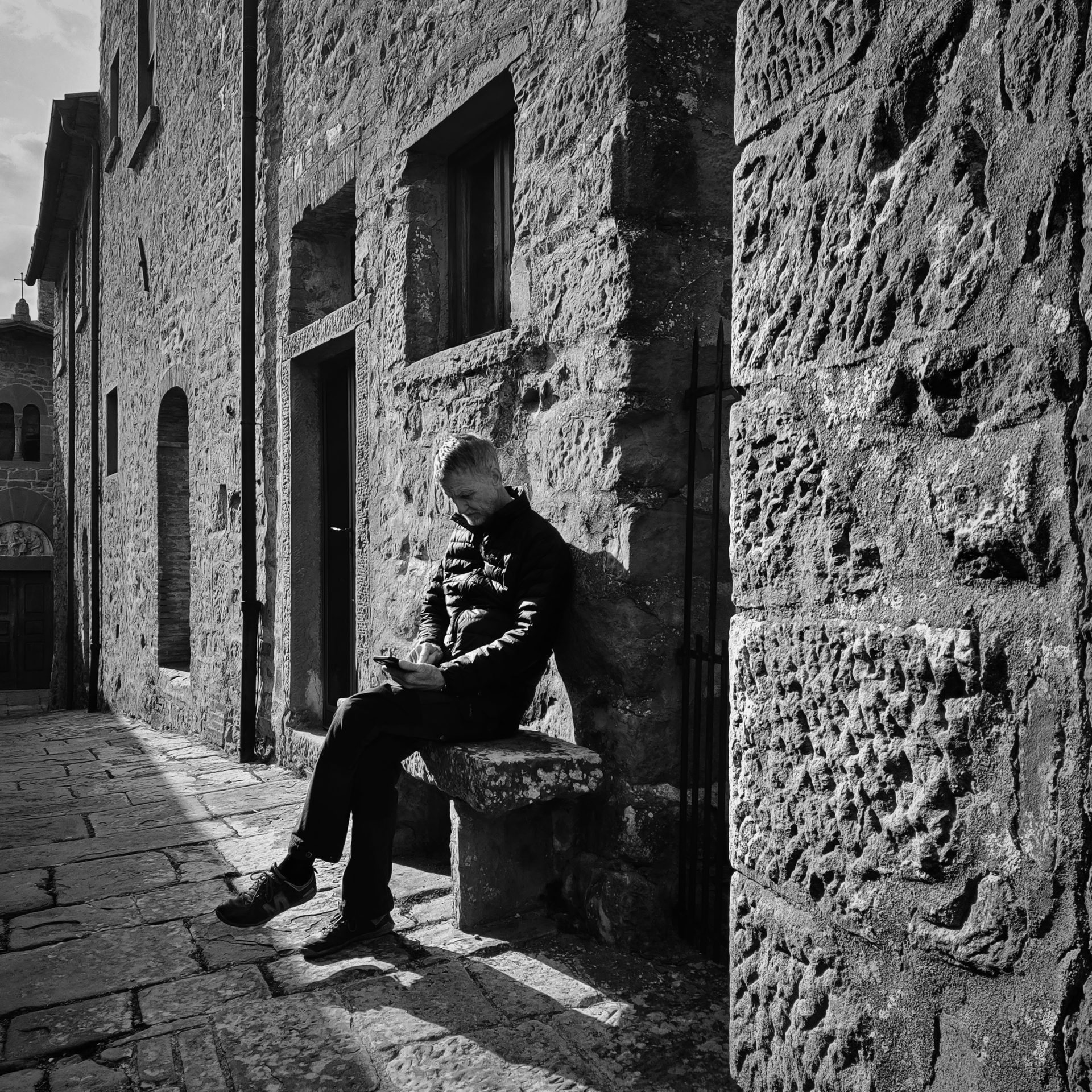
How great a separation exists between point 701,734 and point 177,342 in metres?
6.19

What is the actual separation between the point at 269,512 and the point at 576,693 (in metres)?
3.28

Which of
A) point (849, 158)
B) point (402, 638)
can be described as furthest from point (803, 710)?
point (402, 638)

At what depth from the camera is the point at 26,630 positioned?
18.5 m

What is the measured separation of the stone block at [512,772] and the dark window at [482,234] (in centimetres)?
174

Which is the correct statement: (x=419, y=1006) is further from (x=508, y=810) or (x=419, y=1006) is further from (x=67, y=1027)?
(x=67, y=1027)

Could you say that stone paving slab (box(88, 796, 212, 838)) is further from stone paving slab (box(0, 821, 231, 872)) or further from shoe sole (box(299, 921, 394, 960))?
shoe sole (box(299, 921, 394, 960))

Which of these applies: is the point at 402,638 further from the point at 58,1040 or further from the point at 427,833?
the point at 58,1040

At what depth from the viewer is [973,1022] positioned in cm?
104

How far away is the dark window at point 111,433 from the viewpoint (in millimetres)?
10594

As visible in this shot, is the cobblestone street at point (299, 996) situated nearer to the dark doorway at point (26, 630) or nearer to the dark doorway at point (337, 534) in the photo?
the dark doorway at point (337, 534)

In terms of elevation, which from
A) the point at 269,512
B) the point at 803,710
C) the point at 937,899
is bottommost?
the point at 937,899

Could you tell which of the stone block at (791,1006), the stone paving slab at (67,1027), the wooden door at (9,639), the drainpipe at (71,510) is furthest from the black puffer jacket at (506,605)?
the wooden door at (9,639)

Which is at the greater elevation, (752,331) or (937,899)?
(752,331)

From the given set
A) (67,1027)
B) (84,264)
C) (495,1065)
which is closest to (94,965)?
(67,1027)
